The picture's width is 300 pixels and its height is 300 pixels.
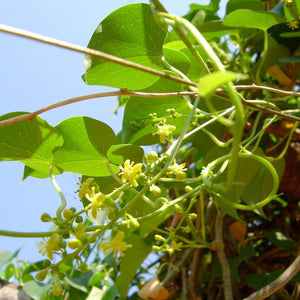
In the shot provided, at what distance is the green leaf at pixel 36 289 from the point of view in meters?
0.74

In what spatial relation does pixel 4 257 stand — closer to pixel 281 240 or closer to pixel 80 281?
pixel 80 281

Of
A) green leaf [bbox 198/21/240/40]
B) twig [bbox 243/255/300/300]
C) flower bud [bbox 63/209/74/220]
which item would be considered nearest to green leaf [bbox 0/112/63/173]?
flower bud [bbox 63/209/74/220]

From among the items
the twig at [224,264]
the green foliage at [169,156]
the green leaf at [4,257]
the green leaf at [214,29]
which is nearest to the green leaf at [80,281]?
the green foliage at [169,156]

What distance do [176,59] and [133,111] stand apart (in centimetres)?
10

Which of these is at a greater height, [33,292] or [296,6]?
[296,6]

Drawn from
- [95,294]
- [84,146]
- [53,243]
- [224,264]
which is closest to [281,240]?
[224,264]

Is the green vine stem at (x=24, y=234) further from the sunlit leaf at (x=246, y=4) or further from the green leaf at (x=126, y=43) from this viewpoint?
the sunlit leaf at (x=246, y=4)

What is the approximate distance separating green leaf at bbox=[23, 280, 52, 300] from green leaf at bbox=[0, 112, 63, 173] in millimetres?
352

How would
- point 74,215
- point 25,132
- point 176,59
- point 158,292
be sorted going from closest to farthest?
point 74,215 < point 25,132 < point 176,59 < point 158,292

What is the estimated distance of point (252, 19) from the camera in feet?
2.25

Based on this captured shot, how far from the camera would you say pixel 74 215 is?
370 millimetres

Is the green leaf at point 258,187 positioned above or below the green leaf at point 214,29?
below

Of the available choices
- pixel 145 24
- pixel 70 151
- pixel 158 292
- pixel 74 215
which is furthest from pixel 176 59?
pixel 158 292

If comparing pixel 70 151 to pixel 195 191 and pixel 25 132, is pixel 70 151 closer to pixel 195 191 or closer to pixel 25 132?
pixel 25 132
